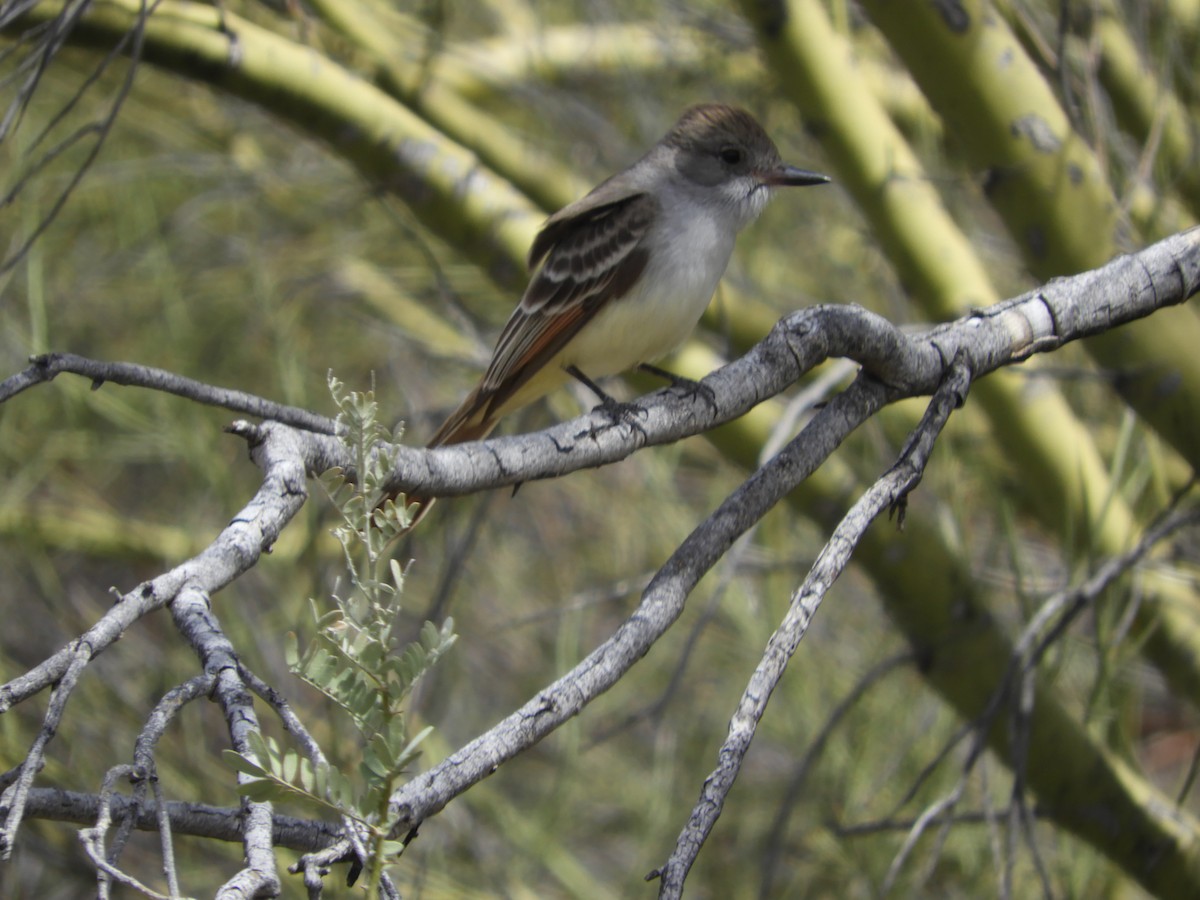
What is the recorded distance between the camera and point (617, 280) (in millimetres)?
3102

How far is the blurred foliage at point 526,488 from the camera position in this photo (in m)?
3.62

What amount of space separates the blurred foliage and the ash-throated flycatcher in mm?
288

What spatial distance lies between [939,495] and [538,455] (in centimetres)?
211

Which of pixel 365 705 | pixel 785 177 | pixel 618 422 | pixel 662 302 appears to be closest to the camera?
pixel 365 705

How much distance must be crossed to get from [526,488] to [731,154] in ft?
9.18

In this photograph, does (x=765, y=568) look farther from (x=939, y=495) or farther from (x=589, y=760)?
(x=589, y=760)

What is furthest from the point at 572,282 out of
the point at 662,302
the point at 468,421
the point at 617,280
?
the point at 468,421

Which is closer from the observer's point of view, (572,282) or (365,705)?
(365,705)

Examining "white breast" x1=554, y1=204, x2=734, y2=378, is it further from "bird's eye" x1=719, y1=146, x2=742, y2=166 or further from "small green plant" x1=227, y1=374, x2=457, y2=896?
"small green plant" x1=227, y1=374, x2=457, y2=896

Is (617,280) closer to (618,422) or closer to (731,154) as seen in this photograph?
(731,154)

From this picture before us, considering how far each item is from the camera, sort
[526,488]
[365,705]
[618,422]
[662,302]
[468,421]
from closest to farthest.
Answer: [365,705] < [618,422] < [662,302] < [468,421] < [526,488]

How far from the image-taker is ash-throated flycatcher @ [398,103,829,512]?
3.00m

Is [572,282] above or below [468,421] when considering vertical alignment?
above

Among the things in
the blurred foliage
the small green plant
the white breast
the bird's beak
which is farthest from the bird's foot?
the bird's beak
